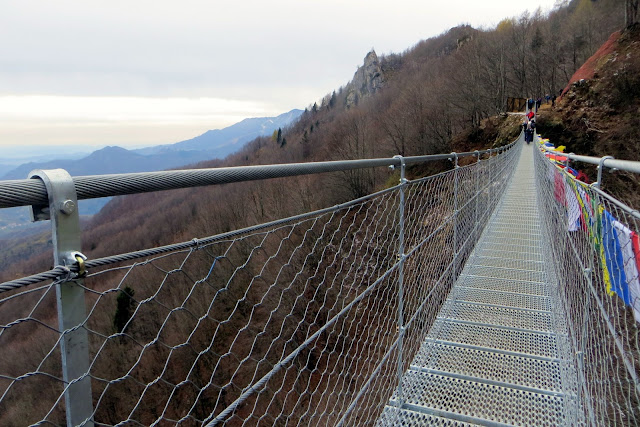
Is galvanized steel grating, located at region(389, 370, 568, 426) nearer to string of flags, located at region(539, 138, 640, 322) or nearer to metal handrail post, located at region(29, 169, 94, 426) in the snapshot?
string of flags, located at region(539, 138, 640, 322)

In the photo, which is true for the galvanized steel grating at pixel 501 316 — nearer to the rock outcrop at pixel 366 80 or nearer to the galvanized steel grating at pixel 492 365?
the galvanized steel grating at pixel 492 365

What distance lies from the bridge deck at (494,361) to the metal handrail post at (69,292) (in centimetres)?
187

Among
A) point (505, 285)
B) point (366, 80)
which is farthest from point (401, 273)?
point (366, 80)

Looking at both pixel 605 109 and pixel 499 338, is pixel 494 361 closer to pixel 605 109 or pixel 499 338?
pixel 499 338

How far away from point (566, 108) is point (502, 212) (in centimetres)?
1644

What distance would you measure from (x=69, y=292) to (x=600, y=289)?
78.2 inches

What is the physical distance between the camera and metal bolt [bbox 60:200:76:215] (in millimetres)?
620

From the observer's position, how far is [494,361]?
8.60 feet

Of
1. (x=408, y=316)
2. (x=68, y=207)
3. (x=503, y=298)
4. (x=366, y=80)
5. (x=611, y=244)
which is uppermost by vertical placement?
(x=366, y=80)

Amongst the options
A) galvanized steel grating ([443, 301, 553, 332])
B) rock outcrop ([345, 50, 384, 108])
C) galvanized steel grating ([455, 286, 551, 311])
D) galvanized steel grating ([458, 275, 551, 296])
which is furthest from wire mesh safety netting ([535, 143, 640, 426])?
rock outcrop ([345, 50, 384, 108])

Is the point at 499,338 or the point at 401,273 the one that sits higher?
the point at 401,273

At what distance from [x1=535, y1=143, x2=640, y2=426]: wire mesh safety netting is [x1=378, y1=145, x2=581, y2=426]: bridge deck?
19 cm

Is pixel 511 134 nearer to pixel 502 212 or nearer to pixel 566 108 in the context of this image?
pixel 566 108

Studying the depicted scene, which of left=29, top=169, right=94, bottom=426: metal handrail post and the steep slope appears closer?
left=29, top=169, right=94, bottom=426: metal handrail post
